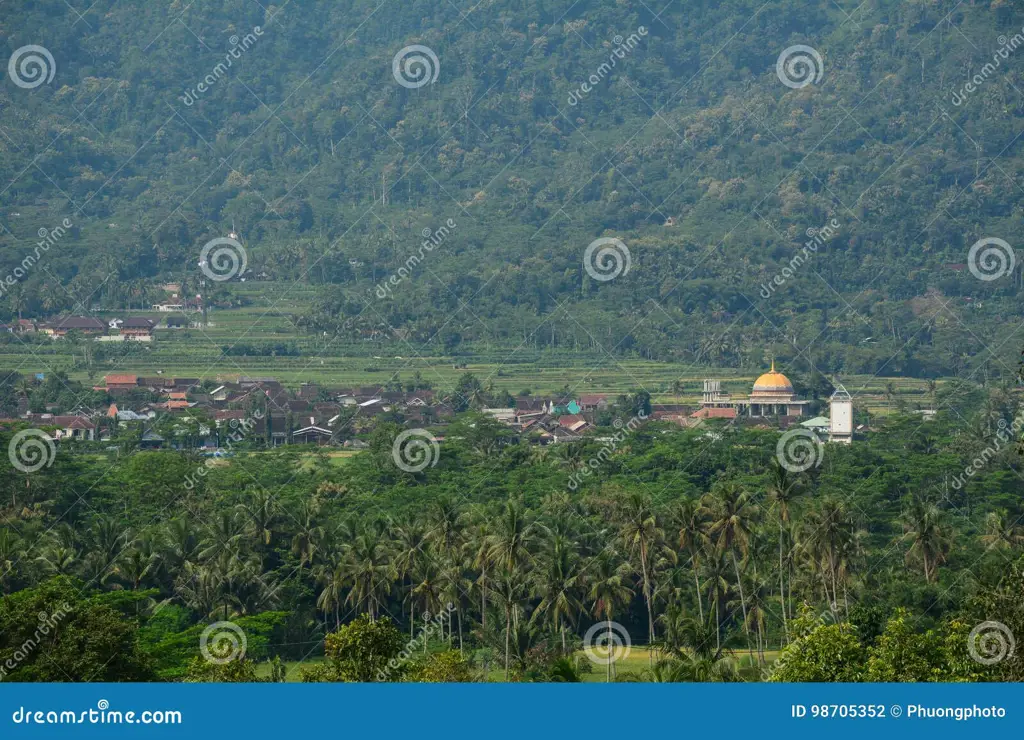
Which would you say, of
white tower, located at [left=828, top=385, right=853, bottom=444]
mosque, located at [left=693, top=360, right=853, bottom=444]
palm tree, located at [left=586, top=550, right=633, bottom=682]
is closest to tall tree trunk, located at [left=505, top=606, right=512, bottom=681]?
palm tree, located at [left=586, top=550, right=633, bottom=682]

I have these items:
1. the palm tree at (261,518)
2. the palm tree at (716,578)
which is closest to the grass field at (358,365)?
the palm tree at (261,518)

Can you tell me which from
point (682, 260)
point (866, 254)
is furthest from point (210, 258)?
point (866, 254)

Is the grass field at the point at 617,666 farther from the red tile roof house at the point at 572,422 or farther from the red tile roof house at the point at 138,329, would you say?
the red tile roof house at the point at 138,329

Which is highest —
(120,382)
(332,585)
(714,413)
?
(120,382)

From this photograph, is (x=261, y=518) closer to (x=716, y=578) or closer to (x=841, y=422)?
(x=716, y=578)

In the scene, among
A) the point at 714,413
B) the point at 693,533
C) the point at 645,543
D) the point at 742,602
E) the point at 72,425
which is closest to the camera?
the point at 742,602

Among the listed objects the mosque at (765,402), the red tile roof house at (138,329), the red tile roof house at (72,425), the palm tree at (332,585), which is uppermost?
the red tile roof house at (138,329)

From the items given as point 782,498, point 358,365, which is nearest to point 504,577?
point 782,498

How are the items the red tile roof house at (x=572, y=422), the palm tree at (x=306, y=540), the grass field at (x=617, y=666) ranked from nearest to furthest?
the grass field at (x=617, y=666)
the palm tree at (x=306, y=540)
the red tile roof house at (x=572, y=422)
